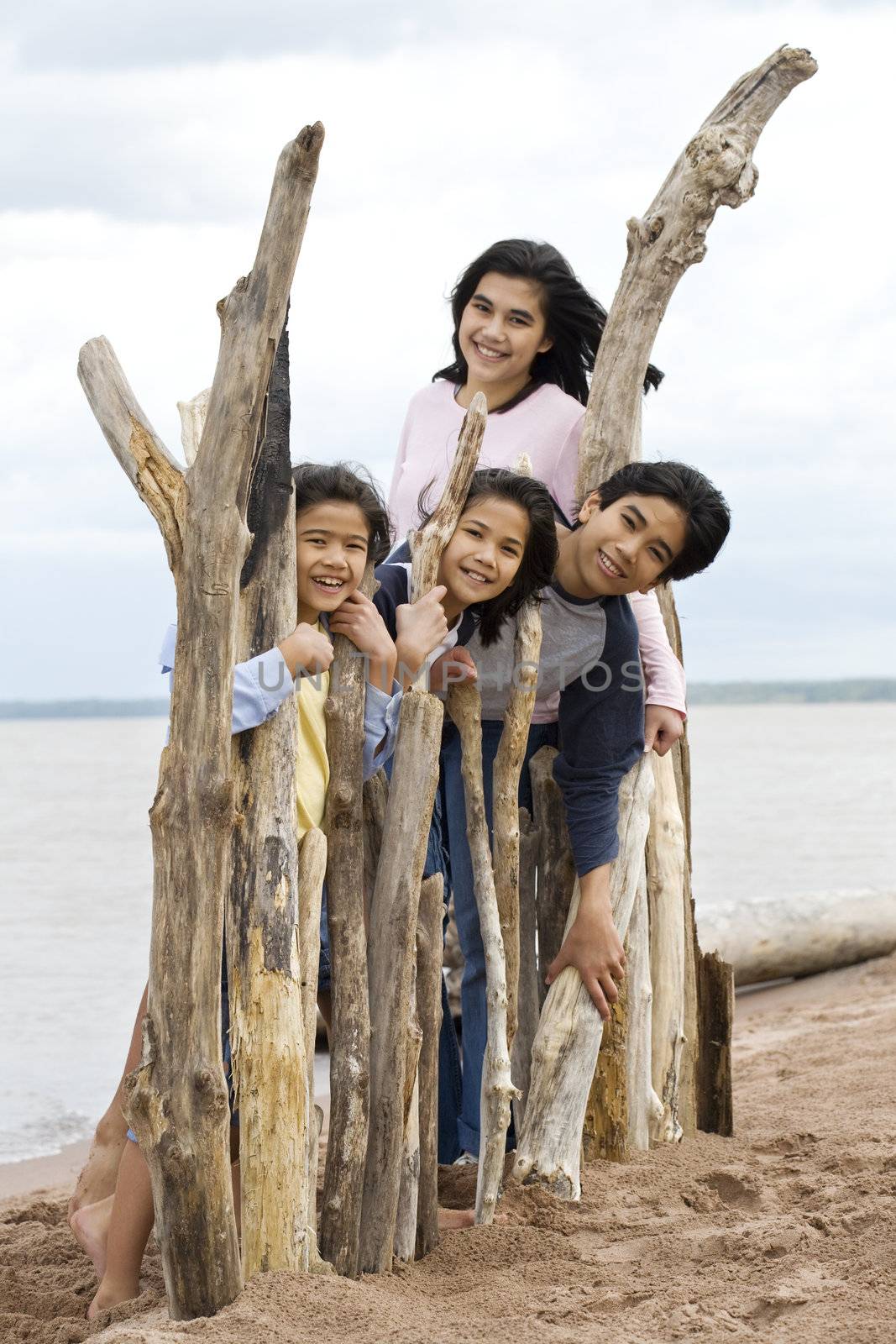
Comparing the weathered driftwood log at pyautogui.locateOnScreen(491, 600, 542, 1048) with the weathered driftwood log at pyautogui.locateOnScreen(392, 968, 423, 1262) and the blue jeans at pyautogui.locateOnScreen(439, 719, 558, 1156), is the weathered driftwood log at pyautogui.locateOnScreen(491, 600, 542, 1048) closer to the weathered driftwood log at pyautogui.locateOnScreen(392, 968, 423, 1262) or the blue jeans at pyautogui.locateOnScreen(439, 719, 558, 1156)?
the blue jeans at pyautogui.locateOnScreen(439, 719, 558, 1156)

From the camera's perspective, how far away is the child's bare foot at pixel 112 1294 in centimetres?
275

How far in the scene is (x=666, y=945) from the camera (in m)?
3.80

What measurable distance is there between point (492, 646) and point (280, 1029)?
1196 mm

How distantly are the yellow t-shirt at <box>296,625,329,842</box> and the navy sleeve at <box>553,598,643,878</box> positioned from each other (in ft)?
2.54

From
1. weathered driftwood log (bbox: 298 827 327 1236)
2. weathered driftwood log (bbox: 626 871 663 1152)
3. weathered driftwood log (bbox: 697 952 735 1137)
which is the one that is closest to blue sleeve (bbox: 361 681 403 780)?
weathered driftwood log (bbox: 298 827 327 1236)

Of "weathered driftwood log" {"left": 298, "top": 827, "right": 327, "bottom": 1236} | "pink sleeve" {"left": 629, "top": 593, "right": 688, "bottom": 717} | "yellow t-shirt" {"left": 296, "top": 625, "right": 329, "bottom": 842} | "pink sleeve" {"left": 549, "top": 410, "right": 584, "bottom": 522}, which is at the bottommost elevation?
"weathered driftwood log" {"left": 298, "top": 827, "right": 327, "bottom": 1236}

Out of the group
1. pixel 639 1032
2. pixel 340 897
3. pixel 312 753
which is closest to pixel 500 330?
pixel 312 753

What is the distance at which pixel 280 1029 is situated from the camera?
251 cm

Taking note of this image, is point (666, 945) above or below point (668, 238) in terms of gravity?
below

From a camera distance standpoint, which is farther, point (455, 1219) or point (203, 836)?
point (455, 1219)

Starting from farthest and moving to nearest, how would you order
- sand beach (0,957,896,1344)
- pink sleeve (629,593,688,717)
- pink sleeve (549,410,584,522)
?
pink sleeve (549,410,584,522), pink sleeve (629,593,688,717), sand beach (0,957,896,1344)

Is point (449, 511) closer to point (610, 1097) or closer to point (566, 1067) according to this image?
point (566, 1067)

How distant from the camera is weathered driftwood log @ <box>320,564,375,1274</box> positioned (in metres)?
2.66

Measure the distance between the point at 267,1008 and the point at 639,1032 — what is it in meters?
1.49
